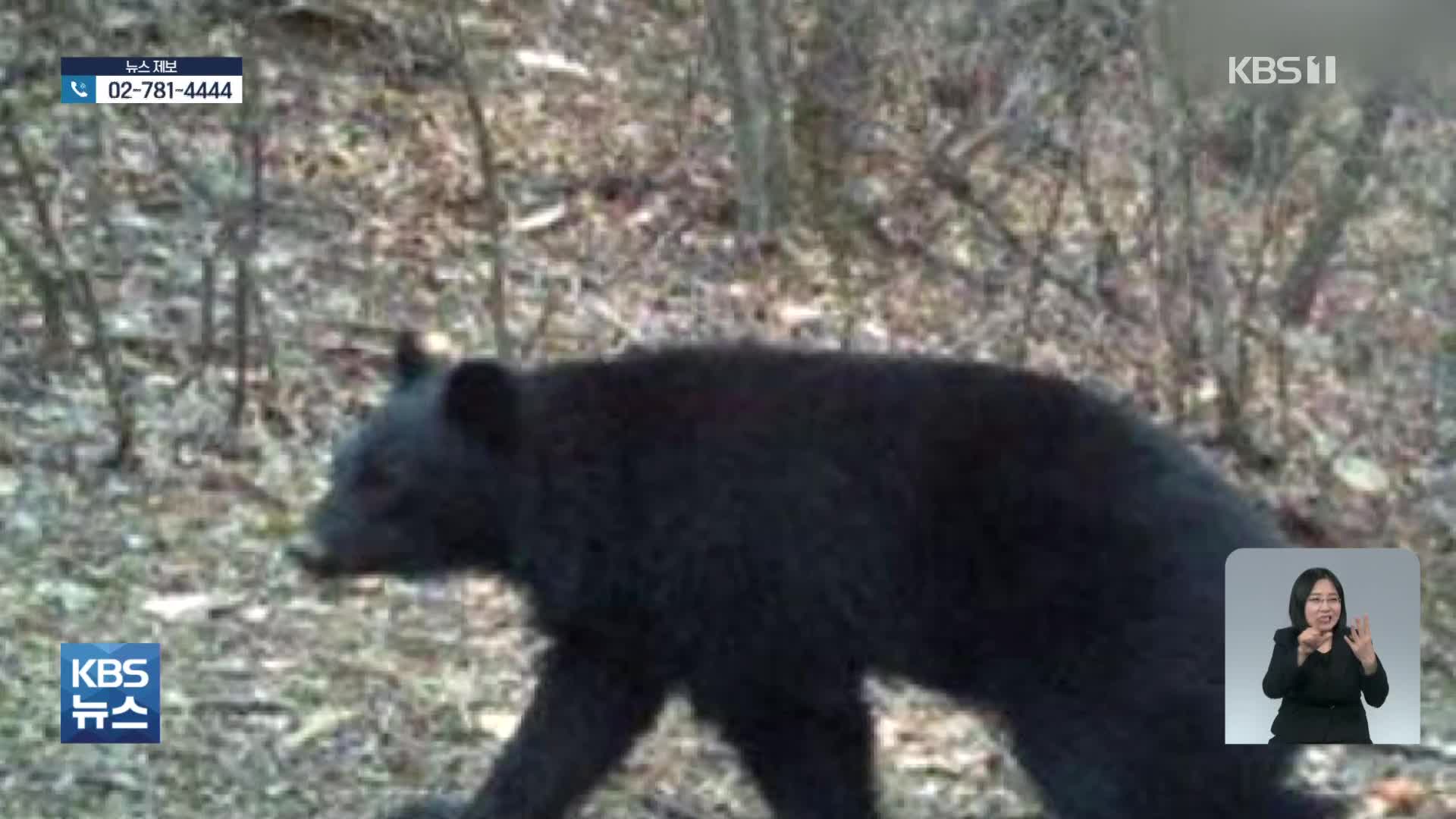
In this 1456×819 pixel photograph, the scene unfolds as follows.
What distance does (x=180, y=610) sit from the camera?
3.46 meters

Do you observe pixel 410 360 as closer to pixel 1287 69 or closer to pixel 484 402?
pixel 484 402

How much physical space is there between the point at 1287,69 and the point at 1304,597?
89 cm

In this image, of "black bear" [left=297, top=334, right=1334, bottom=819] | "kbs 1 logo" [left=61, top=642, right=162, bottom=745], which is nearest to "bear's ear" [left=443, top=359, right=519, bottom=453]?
"black bear" [left=297, top=334, right=1334, bottom=819]

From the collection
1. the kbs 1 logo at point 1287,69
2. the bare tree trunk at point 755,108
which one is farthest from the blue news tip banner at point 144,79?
the kbs 1 logo at point 1287,69

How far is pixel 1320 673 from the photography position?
9.87 feet

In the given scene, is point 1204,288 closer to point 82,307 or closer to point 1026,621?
point 1026,621

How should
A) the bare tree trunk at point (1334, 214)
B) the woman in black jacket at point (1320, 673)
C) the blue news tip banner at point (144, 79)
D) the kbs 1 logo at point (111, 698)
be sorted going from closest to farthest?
1. the woman in black jacket at point (1320, 673)
2. the kbs 1 logo at point (111, 698)
3. the blue news tip banner at point (144, 79)
4. the bare tree trunk at point (1334, 214)

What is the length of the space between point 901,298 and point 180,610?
1342 millimetres

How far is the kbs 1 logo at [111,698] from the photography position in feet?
10.3

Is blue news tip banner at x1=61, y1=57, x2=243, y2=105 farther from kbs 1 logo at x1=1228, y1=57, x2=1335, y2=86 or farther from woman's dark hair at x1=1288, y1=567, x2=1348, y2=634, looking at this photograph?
woman's dark hair at x1=1288, y1=567, x2=1348, y2=634

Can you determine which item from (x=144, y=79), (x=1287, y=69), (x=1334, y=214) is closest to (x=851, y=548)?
(x=1287, y=69)

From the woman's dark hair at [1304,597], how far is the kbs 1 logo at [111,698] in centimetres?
170

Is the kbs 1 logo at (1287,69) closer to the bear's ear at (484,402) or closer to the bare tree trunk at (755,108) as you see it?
the bare tree trunk at (755,108)

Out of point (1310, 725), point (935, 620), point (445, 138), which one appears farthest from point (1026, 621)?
point (445, 138)
